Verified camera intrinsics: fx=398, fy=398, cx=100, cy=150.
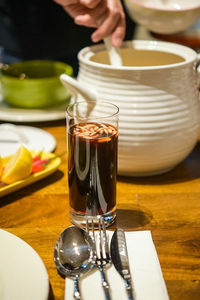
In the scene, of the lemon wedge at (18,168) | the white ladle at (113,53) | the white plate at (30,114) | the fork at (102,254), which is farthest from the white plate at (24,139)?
the fork at (102,254)

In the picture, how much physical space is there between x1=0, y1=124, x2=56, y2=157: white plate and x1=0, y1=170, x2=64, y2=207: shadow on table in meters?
0.11

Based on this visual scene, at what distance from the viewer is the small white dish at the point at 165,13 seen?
1.24 metres

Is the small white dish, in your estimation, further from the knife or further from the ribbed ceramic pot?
the knife

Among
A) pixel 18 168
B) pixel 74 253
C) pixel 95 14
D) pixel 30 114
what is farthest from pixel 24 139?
pixel 74 253

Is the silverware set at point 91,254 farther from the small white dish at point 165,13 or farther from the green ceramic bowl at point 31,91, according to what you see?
the small white dish at point 165,13

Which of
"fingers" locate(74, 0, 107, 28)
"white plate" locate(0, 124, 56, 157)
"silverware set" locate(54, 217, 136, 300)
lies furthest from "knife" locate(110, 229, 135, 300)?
"fingers" locate(74, 0, 107, 28)

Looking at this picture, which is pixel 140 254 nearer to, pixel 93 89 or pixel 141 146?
pixel 141 146

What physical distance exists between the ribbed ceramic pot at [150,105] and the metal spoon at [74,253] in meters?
0.25

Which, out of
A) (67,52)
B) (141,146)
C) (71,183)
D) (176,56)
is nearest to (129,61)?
(176,56)

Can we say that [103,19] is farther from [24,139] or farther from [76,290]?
[76,290]

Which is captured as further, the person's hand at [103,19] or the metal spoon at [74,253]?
the person's hand at [103,19]

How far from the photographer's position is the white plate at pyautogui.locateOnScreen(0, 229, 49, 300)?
52cm

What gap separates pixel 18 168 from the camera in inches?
32.3

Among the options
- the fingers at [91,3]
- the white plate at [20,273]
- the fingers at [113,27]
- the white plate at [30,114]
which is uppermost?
the fingers at [91,3]
